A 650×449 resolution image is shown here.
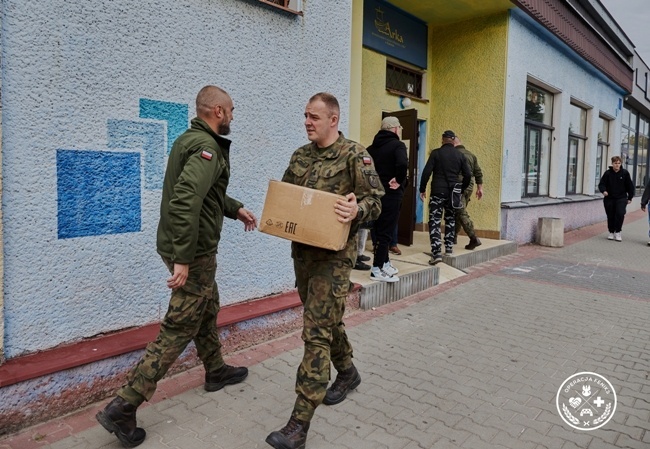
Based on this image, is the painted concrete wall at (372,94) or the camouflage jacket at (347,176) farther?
the painted concrete wall at (372,94)

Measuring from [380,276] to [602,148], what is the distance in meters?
14.0

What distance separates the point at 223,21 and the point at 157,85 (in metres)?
0.88

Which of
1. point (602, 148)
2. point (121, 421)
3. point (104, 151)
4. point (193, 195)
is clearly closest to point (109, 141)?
point (104, 151)

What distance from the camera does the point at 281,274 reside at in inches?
185

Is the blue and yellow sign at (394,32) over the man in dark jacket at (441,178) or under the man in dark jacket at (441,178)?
→ over

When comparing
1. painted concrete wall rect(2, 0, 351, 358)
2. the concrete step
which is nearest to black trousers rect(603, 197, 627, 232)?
the concrete step

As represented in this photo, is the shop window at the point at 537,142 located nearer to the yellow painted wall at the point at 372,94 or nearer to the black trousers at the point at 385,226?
the yellow painted wall at the point at 372,94

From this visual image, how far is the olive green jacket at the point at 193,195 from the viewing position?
2.51m

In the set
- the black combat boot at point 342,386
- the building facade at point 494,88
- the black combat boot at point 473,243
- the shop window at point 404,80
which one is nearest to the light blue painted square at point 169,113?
the black combat boot at point 342,386

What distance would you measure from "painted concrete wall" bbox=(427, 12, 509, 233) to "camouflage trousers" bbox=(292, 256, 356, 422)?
7169 mm

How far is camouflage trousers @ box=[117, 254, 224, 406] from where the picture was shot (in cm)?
264

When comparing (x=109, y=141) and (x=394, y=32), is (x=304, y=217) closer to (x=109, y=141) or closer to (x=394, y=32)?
(x=109, y=141)

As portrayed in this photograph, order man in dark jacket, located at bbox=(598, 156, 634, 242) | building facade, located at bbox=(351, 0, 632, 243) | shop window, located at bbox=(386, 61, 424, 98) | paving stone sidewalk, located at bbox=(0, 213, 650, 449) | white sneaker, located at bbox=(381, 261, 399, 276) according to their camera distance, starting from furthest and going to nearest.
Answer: man in dark jacket, located at bbox=(598, 156, 634, 242) → shop window, located at bbox=(386, 61, 424, 98) → building facade, located at bbox=(351, 0, 632, 243) → white sneaker, located at bbox=(381, 261, 399, 276) → paving stone sidewalk, located at bbox=(0, 213, 650, 449)

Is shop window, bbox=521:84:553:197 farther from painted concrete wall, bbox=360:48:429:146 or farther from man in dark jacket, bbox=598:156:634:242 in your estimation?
painted concrete wall, bbox=360:48:429:146
